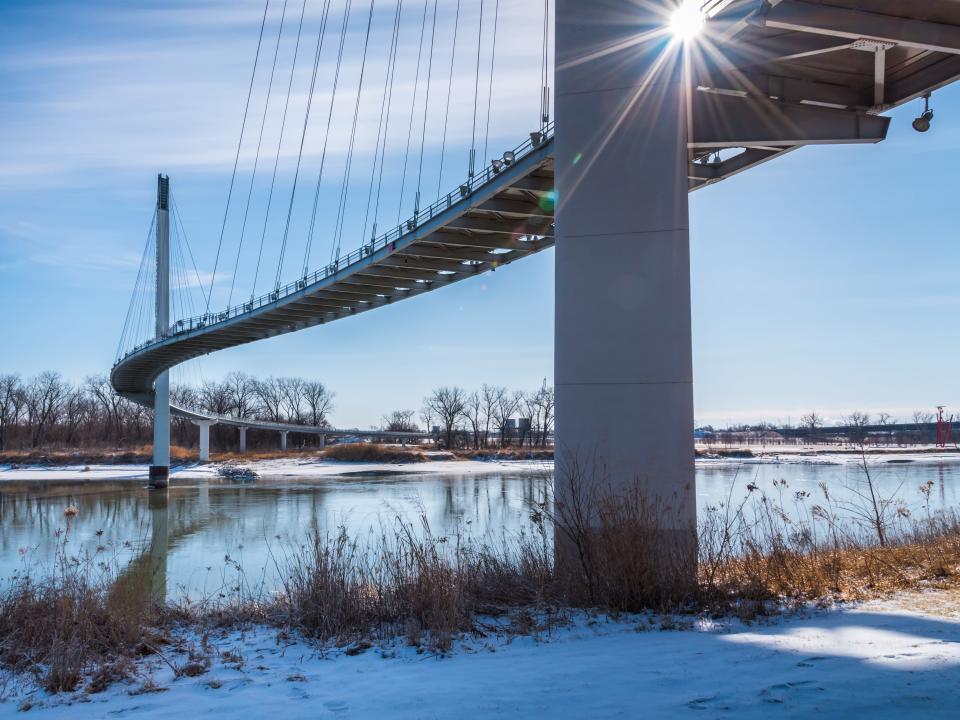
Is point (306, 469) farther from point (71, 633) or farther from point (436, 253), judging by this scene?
point (71, 633)

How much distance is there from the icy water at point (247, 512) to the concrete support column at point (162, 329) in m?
2.07

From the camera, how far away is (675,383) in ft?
31.6

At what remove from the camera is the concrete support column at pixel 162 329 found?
49844 millimetres

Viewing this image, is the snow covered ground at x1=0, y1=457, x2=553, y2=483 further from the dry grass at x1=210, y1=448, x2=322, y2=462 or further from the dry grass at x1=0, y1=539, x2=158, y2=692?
the dry grass at x1=0, y1=539, x2=158, y2=692

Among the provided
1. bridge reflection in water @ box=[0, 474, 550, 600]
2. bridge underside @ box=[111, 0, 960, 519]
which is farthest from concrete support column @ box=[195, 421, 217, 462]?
bridge underside @ box=[111, 0, 960, 519]

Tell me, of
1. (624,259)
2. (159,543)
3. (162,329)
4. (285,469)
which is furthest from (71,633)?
(285,469)

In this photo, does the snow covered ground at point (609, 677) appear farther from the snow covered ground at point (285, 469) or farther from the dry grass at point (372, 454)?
the dry grass at point (372, 454)

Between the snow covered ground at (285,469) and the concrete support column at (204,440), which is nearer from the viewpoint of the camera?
the snow covered ground at (285,469)

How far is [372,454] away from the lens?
68.4m

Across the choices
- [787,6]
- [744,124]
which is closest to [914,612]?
[787,6]

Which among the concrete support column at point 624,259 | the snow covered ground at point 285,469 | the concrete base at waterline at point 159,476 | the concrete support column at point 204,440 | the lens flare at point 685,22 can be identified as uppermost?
the lens flare at point 685,22

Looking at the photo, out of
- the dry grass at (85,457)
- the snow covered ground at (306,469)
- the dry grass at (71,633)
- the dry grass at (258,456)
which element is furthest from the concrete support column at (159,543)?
the dry grass at (85,457)

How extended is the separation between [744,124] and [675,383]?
4.37 meters

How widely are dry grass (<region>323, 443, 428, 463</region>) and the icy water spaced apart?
17148 millimetres
